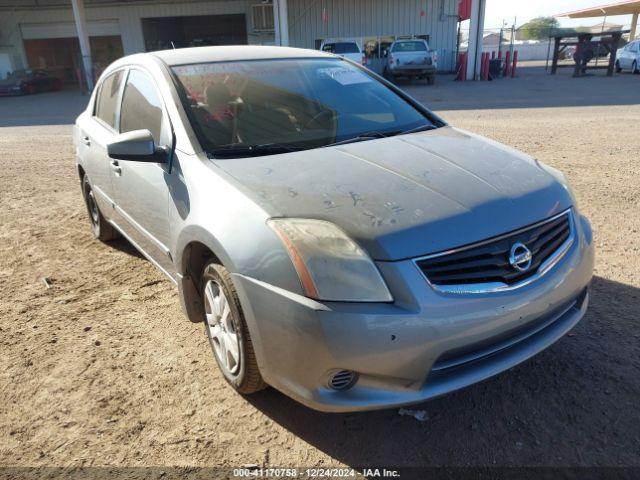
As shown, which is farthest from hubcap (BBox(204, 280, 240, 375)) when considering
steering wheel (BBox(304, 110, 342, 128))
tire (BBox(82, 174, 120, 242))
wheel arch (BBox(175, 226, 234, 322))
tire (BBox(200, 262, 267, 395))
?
tire (BBox(82, 174, 120, 242))

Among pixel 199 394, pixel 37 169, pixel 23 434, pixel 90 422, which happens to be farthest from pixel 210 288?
pixel 37 169

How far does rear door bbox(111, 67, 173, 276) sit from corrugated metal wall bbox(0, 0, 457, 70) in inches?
990

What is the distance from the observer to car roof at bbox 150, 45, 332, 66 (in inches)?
133

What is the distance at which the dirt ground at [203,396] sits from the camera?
227 cm

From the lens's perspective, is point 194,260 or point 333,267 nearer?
point 333,267

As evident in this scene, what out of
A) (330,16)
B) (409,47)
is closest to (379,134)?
(409,47)

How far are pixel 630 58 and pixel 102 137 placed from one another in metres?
26.6

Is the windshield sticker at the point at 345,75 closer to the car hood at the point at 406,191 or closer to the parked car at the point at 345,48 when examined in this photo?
the car hood at the point at 406,191

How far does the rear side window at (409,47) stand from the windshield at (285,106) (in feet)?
62.4

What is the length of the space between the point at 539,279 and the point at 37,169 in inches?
324

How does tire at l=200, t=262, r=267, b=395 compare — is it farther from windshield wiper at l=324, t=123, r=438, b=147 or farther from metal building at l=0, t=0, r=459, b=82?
metal building at l=0, t=0, r=459, b=82

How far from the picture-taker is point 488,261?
6.81 ft

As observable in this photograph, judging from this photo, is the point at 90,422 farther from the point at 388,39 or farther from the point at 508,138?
the point at 388,39

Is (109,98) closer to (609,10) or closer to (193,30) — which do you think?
(193,30)
